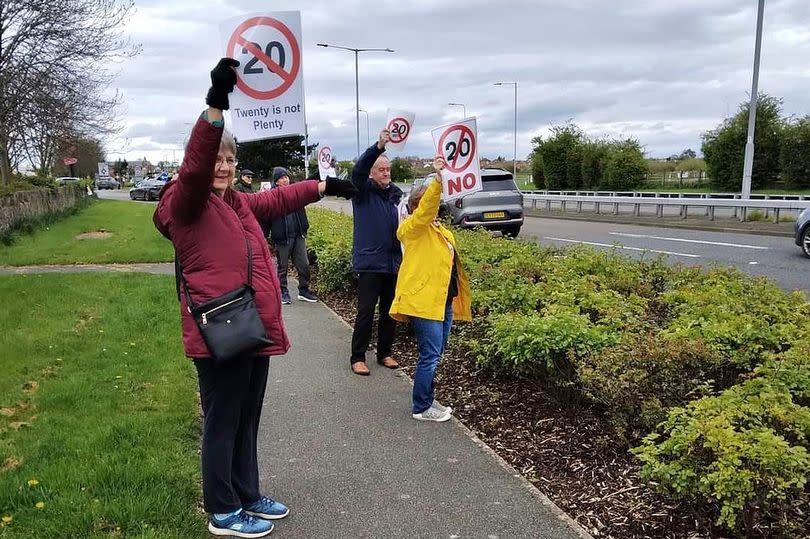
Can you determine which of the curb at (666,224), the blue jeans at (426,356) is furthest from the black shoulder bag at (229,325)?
the curb at (666,224)

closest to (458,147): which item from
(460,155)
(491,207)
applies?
(460,155)

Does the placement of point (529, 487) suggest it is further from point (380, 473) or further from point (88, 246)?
point (88, 246)

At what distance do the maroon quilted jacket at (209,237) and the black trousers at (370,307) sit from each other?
2.87 meters

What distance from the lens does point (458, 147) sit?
5738 millimetres

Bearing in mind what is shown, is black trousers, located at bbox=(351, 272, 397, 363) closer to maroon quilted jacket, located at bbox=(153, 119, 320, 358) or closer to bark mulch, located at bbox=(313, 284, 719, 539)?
bark mulch, located at bbox=(313, 284, 719, 539)

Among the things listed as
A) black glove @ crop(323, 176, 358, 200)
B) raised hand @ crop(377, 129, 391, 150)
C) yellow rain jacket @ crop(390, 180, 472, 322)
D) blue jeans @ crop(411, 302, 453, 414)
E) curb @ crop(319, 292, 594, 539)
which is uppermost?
raised hand @ crop(377, 129, 391, 150)

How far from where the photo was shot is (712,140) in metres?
38.3

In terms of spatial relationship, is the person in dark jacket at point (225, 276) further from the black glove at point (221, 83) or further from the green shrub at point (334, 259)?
the green shrub at point (334, 259)

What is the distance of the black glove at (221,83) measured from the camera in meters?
2.43

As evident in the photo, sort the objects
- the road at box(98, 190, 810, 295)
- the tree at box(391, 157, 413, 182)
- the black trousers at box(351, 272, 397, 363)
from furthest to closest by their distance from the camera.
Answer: the tree at box(391, 157, 413, 182) < the road at box(98, 190, 810, 295) < the black trousers at box(351, 272, 397, 363)

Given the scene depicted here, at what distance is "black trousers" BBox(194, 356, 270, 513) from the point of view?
2.97 meters

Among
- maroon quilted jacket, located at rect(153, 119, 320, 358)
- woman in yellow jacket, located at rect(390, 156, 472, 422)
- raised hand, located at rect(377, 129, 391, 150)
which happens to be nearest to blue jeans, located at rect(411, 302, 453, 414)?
woman in yellow jacket, located at rect(390, 156, 472, 422)

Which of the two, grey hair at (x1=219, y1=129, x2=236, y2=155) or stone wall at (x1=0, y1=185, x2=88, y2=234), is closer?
grey hair at (x1=219, y1=129, x2=236, y2=155)

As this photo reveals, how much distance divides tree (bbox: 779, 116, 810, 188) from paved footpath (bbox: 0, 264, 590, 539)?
3626 cm
